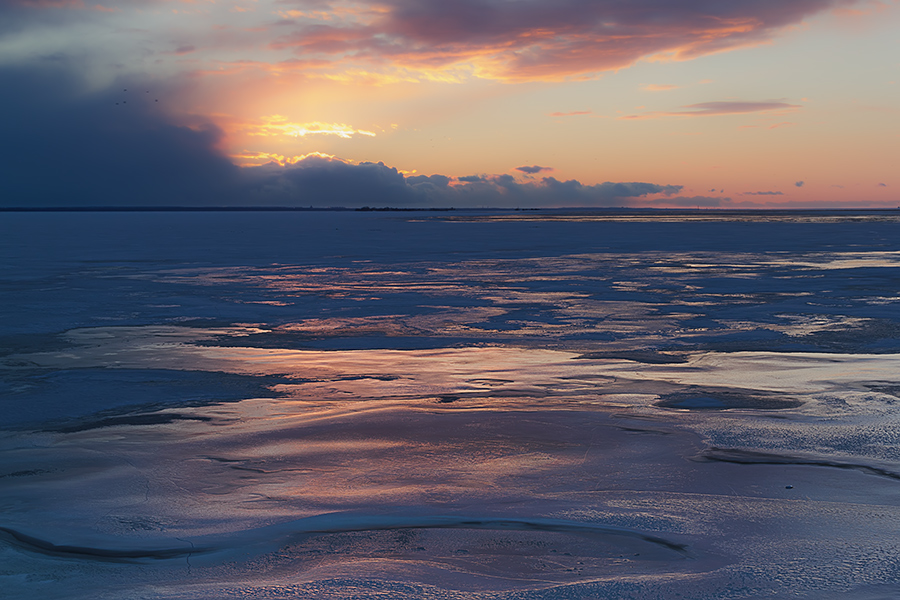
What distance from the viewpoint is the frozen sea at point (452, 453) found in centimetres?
354

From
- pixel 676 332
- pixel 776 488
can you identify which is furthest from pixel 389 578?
pixel 676 332

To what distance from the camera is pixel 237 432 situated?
5.89 metres

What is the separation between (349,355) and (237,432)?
3150 mm

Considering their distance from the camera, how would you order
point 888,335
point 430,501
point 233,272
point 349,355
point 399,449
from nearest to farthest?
point 430,501
point 399,449
point 349,355
point 888,335
point 233,272

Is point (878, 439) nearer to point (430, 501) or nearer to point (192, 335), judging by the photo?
point (430, 501)

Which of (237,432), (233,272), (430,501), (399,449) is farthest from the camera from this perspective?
(233,272)

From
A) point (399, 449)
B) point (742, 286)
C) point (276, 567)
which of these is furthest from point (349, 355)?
point (742, 286)

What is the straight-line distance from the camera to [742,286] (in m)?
15.7

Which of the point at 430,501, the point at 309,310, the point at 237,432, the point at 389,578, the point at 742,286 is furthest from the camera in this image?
the point at 742,286

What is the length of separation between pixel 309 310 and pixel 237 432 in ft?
22.4

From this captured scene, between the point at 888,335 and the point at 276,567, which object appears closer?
the point at 276,567

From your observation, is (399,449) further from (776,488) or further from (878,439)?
(878,439)

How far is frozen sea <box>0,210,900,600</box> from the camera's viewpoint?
3.54m

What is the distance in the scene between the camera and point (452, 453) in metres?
5.27
